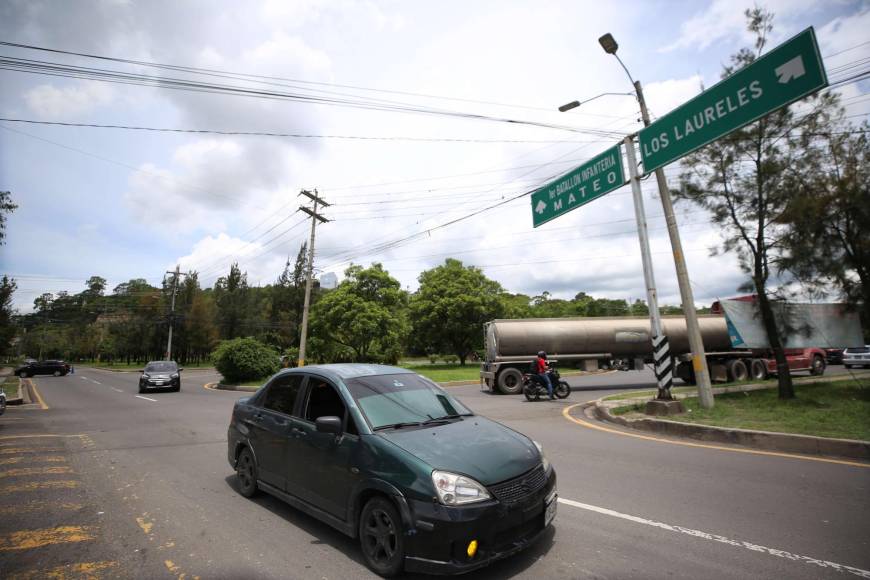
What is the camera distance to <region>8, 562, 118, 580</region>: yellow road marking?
319 centimetres

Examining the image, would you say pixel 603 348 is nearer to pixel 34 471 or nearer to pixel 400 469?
pixel 400 469

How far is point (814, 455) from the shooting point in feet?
21.1

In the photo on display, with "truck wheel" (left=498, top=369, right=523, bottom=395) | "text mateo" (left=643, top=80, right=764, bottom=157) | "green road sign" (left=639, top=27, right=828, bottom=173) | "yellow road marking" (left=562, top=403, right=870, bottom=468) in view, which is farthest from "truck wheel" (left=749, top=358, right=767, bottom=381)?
"text mateo" (left=643, top=80, right=764, bottom=157)

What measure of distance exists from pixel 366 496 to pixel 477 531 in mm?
983

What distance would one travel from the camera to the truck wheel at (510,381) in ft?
58.3

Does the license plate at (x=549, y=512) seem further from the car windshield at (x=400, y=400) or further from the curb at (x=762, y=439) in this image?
the curb at (x=762, y=439)

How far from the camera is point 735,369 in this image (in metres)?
19.1

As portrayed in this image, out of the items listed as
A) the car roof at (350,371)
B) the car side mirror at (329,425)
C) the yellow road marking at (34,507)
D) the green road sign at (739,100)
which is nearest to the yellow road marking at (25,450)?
the yellow road marking at (34,507)

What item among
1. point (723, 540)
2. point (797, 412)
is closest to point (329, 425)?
point (723, 540)

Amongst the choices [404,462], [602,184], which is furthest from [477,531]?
[602,184]

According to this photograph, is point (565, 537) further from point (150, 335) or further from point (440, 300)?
point (150, 335)

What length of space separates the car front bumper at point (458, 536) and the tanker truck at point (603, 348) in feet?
49.4

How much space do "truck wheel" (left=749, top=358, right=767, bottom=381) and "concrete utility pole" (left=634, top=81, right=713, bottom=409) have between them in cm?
1227

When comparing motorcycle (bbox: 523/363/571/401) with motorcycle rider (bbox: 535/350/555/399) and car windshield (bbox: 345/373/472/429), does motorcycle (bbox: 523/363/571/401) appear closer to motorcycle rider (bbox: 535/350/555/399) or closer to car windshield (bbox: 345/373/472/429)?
motorcycle rider (bbox: 535/350/555/399)
